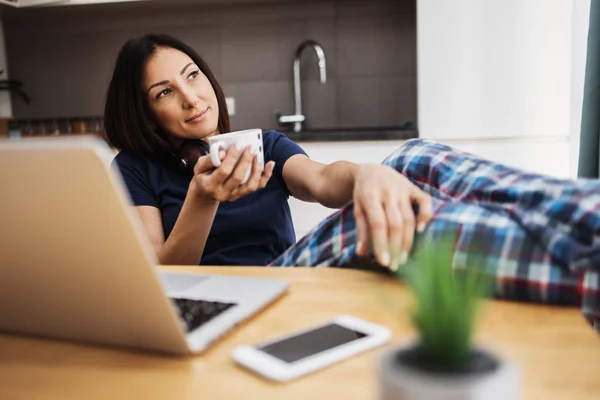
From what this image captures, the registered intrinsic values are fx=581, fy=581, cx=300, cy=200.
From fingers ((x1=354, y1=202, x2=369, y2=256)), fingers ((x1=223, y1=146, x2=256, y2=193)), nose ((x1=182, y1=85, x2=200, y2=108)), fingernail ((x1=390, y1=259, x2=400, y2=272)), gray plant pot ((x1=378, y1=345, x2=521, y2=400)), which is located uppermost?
nose ((x1=182, y1=85, x2=200, y2=108))

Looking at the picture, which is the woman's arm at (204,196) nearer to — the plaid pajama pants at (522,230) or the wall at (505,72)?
the plaid pajama pants at (522,230)

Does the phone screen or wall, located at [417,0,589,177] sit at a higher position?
wall, located at [417,0,589,177]

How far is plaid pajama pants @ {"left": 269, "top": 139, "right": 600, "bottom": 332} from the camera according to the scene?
2.02 ft

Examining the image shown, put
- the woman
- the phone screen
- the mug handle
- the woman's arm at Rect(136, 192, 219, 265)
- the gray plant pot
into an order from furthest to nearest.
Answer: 1. the woman
2. the woman's arm at Rect(136, 192, 219, 265)
3. the mug handle
4. the phone screen
5. the gray plant pot

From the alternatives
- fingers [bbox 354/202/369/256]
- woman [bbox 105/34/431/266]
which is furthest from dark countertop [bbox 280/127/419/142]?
fingers [bbox 354/202/369/256]

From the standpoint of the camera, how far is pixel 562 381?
0.46 m

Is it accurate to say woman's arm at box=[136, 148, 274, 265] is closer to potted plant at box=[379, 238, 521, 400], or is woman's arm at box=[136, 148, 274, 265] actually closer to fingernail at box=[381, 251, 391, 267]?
fingernail at box=[381, 251, 391, 267]

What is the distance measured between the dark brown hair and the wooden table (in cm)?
87

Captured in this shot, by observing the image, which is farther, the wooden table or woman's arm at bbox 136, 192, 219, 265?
woman's arm at bbox 136, 192, 219, 265

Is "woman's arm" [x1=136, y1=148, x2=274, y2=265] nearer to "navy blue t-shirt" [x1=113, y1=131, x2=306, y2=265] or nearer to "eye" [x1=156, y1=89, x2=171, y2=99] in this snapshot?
"navy blue t-shirt" [x1=113, y1=131, x2=306, y2=265]

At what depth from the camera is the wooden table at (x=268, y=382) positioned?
0.46 m

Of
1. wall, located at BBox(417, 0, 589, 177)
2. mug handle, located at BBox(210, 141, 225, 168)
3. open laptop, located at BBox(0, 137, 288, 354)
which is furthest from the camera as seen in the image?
wall, located at BBox(417, 0, 589, 177)

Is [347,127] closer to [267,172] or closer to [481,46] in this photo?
[481,46]

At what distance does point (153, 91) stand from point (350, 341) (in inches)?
41.8
